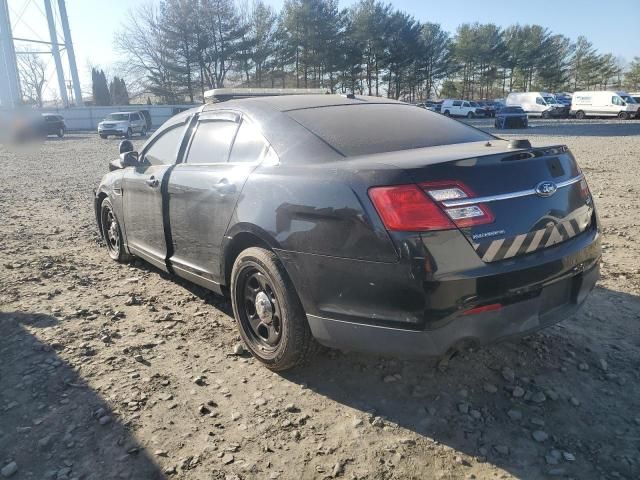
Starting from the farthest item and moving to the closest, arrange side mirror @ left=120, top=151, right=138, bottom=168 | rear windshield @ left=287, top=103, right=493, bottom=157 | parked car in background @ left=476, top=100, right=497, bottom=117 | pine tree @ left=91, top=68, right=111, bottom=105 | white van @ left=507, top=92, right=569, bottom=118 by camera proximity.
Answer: pine tree @ left=91, top=68, right=111, bottom=105, parked car in background @ left=476, top=100, right=497, bottom=117, white van @ left=507, top=92, right=569, bottom=118, side mirror @ left=120, top=151, right=138, bottom=168, rear windshield @ left=287, top=103, right=493, bottom=157

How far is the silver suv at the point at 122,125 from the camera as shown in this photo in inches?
1144

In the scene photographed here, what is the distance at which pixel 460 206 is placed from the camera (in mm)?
2213

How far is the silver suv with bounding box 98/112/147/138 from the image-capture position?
95.3ft

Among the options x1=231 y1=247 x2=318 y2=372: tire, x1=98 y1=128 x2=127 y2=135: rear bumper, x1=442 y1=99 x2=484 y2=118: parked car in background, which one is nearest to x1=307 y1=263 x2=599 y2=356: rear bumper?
x1=231 y1=247 x2=318 y2=372: tire

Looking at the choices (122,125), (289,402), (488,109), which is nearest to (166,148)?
(289,402)

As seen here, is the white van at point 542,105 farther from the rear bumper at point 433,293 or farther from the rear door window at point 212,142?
the rear bumper at point 433,293

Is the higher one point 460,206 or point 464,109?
point 460,206

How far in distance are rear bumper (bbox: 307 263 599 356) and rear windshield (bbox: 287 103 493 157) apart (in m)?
0.93

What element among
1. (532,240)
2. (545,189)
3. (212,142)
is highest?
(212,142)

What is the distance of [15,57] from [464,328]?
54.3 metres

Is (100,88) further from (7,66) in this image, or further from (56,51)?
(7,66)

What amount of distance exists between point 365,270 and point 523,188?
0.84 metres

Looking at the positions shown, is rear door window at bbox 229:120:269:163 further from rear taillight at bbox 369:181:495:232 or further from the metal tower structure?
the metal tower structure

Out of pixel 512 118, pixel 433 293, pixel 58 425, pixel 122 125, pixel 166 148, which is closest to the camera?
pixel 433 293
